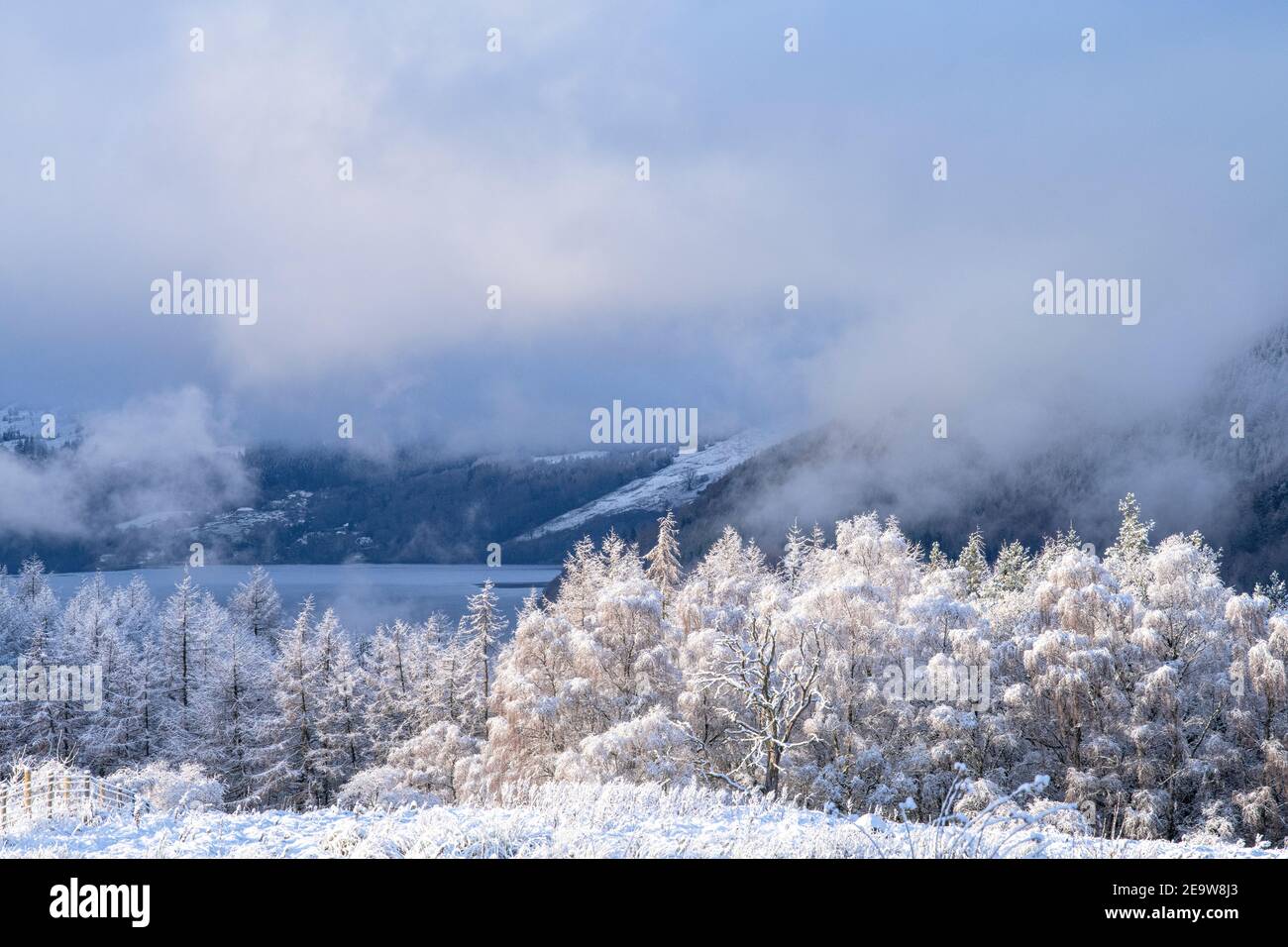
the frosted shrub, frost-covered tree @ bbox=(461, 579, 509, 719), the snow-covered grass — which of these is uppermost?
the snow-covered grass

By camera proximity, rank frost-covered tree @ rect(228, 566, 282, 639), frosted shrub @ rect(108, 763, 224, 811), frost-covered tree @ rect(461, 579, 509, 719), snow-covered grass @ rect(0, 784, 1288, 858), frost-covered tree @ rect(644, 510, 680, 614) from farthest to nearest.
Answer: frost-covered tree @ rect(228, 566, 282, 639) → frost-covered tree @ rect(644, 510, 680, 614) → frost-covered tree @ rect(461, 579, 509, 719) → frosted shrub @ rect(108, 763, 224, 811) → snow-covered grass @ rect(0, 784, 1288, 858)

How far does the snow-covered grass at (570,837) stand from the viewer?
27.5 feet

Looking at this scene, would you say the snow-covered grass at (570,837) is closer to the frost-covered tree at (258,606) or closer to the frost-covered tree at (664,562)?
the frost-covered tree at (664,562)

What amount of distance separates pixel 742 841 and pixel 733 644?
2125cm

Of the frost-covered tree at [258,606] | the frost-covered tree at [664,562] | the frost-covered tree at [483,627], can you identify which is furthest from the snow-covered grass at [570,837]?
the frost-covered tree at [258,606]

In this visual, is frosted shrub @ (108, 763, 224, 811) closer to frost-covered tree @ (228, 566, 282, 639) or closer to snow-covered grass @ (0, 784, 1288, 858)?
snow-covered grass @ (0, 784, 1288, 858)

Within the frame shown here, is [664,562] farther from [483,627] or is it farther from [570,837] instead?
[570,837]

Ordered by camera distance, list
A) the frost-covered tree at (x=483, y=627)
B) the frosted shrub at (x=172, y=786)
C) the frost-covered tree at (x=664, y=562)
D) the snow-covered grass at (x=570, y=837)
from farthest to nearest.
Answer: the frost-covered tree at (x=664, y=562), the frost-covered tree at (x=483, y=627), the frosted shrub at (x=172, y=786), the snow-covered grass at (x=570, y=837)

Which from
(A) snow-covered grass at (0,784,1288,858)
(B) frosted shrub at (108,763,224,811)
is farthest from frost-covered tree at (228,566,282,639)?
(A) snow-covered grass at (0,784,1288,858)

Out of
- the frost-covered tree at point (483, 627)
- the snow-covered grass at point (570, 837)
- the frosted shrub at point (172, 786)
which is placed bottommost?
the frosted shrub at point (172, 786)

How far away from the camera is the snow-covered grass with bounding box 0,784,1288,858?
27.5 ft

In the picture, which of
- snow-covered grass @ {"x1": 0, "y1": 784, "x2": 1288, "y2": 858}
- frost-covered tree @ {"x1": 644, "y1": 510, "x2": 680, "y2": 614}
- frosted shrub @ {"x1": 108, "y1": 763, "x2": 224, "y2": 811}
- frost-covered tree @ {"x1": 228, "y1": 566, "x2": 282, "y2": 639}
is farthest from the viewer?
frost-covered tree @ {"x1": 228, "y1": 566, "x2": 282, "y2": 639}

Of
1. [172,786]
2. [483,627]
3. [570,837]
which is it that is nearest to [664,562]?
[483,627]
